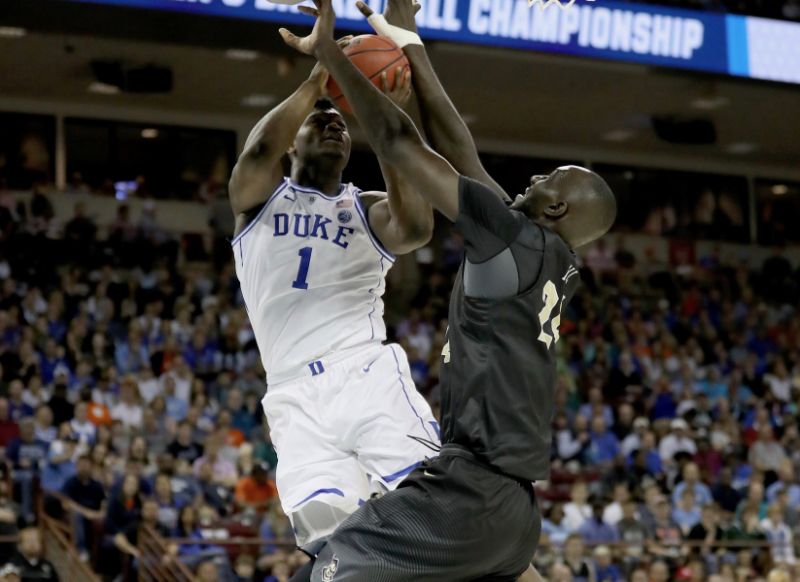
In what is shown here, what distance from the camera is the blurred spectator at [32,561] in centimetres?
1053

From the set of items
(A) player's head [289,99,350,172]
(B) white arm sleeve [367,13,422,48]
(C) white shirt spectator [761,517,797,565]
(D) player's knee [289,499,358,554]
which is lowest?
(C) white shirt spectator [761,517,797,565]

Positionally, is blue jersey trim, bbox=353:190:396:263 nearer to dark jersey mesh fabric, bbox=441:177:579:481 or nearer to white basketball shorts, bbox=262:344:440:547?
white basketball shorts, bbox=262:344:440:547

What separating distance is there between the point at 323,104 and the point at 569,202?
165cm

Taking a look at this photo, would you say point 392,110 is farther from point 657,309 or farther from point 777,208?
point 777,208

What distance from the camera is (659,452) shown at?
1580cm

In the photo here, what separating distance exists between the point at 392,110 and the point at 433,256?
56.0 feet

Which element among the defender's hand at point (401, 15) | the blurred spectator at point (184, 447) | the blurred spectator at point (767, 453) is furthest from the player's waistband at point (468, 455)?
the blurred spectator at point (767, 453)

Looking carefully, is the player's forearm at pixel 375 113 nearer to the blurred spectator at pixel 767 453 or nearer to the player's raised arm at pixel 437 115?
the player's raised arm at pixel 437 115

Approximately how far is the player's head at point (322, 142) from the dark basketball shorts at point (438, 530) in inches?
65.5

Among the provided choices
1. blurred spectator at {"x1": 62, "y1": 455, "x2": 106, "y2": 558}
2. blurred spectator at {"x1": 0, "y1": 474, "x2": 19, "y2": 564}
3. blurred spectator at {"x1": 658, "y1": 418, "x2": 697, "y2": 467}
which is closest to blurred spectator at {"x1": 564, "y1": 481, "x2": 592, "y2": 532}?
blurred spectator at {"x1": 658, "y1": 418, "x2": 697, "y2": 467}

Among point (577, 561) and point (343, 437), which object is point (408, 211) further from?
point (577, 561)

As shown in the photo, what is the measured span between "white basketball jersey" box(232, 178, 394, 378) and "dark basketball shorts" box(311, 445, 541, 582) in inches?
46.1

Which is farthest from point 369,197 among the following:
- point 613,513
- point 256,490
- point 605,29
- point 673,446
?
point 605,29

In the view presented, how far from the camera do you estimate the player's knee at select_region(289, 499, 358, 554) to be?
188 inches
